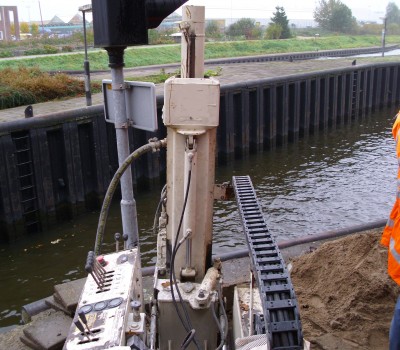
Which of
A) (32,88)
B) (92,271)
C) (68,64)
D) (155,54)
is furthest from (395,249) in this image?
(155,54)

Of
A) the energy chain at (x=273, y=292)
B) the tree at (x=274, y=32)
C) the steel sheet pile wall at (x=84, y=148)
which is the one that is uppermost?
the tree at (x=274, y=32)

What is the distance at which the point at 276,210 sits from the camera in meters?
12.2

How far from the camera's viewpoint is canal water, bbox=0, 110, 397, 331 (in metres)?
9.42

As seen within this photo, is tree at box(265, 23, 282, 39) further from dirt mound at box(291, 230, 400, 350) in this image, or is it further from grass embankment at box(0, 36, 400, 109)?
dirt mound at box(291, 230, 400, 350)

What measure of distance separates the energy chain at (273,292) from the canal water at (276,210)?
5.92m

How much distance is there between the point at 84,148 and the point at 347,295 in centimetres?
914

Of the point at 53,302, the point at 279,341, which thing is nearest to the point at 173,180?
the point at 279,341

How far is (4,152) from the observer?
1046 centimetres

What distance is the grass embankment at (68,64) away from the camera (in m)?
15.4

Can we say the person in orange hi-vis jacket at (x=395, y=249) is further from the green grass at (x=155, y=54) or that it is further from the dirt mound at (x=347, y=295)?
the green grass at (x=155, y=54)

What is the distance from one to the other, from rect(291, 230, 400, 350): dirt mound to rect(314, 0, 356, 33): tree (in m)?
96.2

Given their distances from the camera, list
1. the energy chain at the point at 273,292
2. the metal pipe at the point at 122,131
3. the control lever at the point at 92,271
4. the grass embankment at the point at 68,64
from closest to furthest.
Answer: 1. the energy chain at the point at 273,292
2. the control lever at the point at 92,271
3. the metal pipe at the point at 122,131
4. the grass embankment at the point at 68,64

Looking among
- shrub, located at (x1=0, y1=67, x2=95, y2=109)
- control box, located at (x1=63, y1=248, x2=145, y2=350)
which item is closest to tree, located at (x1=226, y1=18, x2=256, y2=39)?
shrub, located at (x1=0, y1=67, x2=95, y2=109)

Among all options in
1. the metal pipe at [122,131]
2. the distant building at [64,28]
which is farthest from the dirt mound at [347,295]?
the distant building at [64,28]
